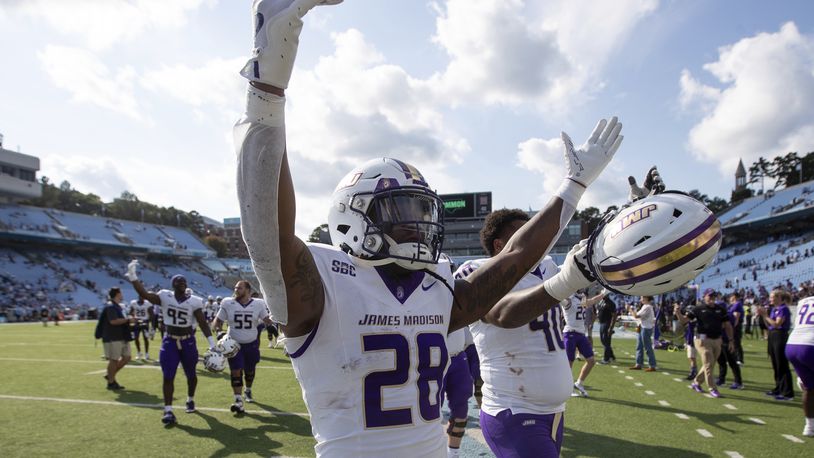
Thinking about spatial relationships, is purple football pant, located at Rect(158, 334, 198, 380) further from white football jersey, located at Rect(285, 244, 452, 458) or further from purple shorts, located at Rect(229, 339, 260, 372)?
white football jersey, located at Rect(285, 244, 452, 458)

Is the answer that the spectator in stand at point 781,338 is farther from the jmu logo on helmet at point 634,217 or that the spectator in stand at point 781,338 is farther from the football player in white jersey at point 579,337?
the jmu logo on helmet at point 634,217

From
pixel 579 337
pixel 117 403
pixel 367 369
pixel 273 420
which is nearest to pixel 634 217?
pixel 367 369

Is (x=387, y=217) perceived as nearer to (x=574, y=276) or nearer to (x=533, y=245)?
(x=533, y=245)

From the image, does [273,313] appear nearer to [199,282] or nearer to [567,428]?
[567,428]

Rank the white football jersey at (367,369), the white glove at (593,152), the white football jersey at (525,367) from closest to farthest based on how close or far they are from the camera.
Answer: the white football jersey at (367,369), the white glove at (593,152), the white football jersey at (525,367)

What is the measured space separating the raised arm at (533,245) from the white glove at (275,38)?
4.56 ft

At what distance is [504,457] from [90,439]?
20.3 ft

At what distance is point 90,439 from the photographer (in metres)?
6.71

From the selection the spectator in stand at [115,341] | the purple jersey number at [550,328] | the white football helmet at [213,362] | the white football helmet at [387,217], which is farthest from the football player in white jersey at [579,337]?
the spectator in stand at [115,341]

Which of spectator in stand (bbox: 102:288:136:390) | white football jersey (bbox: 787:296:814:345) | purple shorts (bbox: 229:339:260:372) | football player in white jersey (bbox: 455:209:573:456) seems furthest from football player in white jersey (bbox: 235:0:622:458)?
→ spectator in stand (bbox: 102:288:136:390)

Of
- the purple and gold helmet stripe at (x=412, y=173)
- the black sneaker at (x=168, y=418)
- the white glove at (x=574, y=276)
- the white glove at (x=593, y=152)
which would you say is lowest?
the black sneaker at (x=168, y=418)

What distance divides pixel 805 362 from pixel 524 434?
5877 millimetres

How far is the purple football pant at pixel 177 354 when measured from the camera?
7.91 m

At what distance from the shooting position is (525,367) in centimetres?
363
